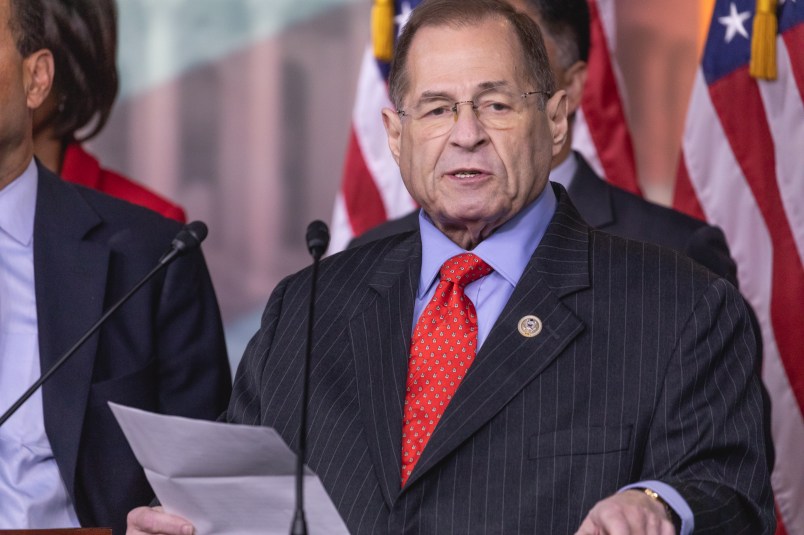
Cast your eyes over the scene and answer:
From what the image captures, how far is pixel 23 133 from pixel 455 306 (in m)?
1.14

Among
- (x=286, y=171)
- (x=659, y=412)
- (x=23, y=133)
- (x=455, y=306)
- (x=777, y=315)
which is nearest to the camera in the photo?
(x=659, y=412)

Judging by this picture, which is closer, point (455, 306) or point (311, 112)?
point (455, 306)

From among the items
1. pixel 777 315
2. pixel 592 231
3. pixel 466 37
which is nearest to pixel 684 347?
pixel 592 231

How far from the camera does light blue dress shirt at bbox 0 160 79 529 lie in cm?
260

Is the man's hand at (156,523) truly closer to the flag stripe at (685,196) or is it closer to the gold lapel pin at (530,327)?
the gold lapel pin at (530,327)

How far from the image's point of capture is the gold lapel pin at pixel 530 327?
2.08m

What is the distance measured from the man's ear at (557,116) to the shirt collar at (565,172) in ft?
2.57

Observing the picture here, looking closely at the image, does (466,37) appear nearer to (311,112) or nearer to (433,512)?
(433,512)

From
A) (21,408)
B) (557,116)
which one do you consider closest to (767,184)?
(557,116)

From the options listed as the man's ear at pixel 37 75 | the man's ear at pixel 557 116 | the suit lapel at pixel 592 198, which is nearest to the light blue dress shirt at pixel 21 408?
the man's ear at pixel 37 75

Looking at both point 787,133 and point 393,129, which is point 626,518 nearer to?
point 393,129

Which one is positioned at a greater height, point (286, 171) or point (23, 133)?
point (23, 133)

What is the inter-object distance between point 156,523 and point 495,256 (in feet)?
2.22

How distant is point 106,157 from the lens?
4.39 meters
